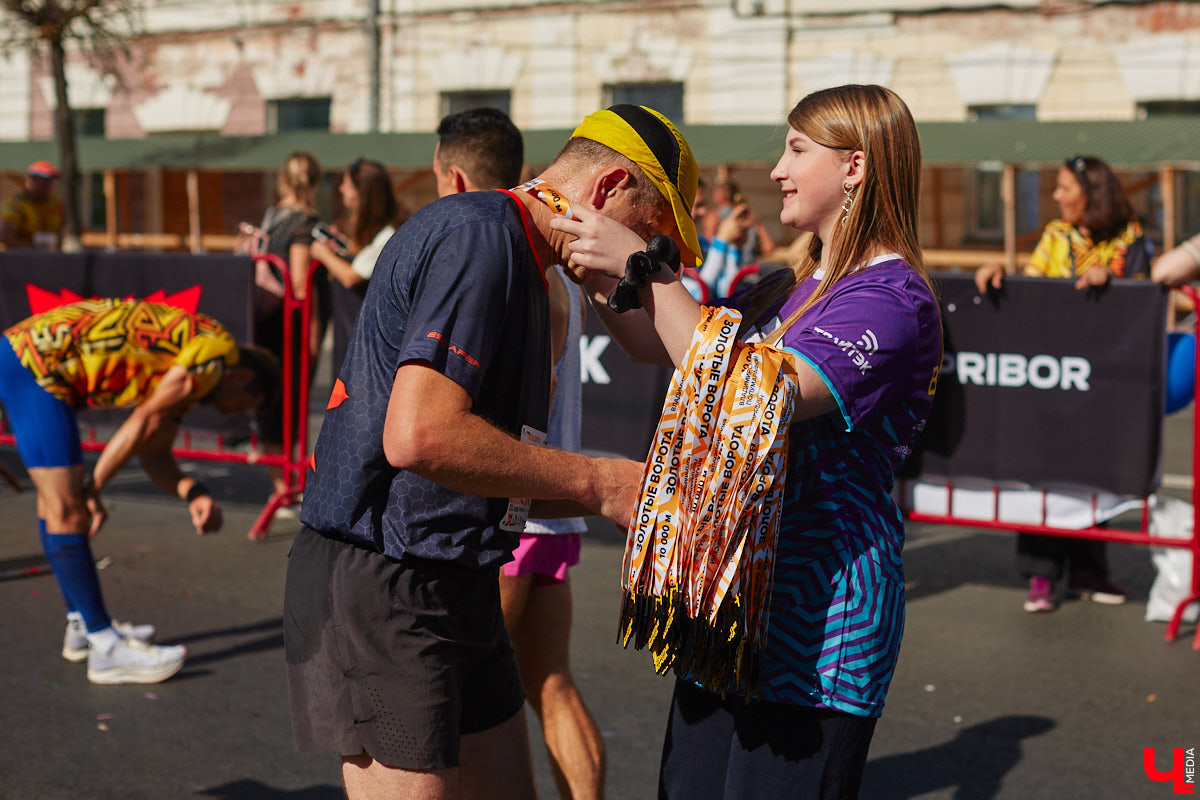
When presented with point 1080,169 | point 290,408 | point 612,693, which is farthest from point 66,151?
point 612,693

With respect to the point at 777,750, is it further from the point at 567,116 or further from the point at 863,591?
the point at 567,116

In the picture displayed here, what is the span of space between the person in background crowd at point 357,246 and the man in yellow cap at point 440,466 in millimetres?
4839

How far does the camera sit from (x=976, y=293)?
19.9 feet

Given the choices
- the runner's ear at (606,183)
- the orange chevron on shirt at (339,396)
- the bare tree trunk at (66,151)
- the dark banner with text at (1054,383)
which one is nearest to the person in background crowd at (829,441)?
the runner's ear at (606,183)

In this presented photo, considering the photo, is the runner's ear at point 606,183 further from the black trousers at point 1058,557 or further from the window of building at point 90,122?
the window of building at point 90,122

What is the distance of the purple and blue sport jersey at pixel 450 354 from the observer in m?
2.20

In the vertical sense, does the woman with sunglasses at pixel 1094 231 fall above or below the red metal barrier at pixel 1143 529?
above

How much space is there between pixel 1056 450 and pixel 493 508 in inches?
169

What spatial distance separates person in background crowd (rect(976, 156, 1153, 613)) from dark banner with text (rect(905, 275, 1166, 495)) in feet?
1.28

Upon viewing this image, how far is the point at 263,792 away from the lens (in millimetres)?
4117

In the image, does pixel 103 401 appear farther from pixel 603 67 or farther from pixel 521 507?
pixel 603 67

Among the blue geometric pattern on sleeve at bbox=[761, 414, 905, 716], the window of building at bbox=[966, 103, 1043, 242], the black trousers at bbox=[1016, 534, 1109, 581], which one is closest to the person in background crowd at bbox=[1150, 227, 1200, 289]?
the black trousers at bbox=[1016, 534, 1109, 581]

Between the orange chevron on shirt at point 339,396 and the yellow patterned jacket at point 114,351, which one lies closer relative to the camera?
the orange chevron on shirt at point 339,396

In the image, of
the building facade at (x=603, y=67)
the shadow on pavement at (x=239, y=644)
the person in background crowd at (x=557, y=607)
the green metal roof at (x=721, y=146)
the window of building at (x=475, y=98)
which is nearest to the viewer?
the person in background crowd at (x=557, y=607)
